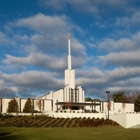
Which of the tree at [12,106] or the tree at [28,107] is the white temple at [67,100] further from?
the tree at [12,106]

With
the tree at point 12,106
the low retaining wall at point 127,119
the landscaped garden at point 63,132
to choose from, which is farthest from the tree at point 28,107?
the landscaped garden at point 63,132

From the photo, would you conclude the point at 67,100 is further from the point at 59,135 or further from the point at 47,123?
the point at 59,135

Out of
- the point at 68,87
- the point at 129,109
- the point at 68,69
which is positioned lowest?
the point at 129,109

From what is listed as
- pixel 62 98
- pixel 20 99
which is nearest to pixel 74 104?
pixel 62 98

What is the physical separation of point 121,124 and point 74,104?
2484cm

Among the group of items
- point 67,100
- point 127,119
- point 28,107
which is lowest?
point 127,119

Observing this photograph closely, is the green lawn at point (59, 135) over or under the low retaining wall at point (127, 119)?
over

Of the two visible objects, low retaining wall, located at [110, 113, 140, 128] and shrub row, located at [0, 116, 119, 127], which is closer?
shrub row, located at [0, 116, 119, 127]

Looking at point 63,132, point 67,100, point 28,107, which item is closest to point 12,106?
point 28,107

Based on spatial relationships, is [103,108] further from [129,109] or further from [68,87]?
[68,87]

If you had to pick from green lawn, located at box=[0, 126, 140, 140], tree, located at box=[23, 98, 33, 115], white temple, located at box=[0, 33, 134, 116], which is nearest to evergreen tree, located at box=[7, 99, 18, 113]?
tree, located at box=[23, 98, 33, 115]

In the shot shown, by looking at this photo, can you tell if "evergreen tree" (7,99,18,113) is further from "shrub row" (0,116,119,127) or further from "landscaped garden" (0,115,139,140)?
"landscaped garden" (0,115,139,140)

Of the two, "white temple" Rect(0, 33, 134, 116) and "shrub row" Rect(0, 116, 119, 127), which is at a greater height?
"white temple" Rect(0, 33, 134, 116)

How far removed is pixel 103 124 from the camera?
39.7 meters
